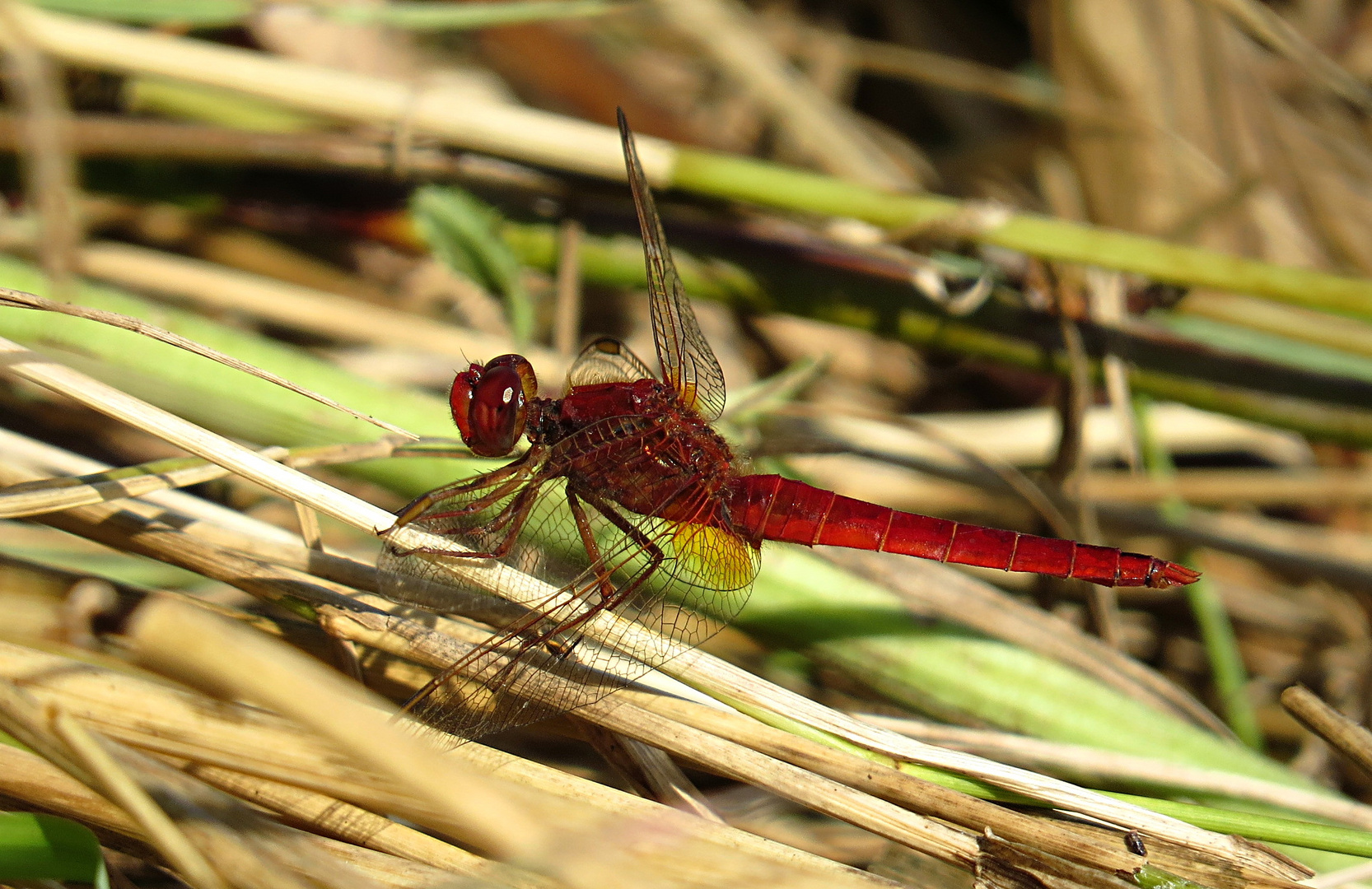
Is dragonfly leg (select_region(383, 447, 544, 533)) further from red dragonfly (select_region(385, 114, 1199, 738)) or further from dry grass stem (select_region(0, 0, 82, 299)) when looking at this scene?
dry grass stem (select_region(0, 0, 82, 299))

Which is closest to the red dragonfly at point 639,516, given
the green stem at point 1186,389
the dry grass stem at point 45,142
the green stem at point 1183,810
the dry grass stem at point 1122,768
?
the green stem at point 1183,810

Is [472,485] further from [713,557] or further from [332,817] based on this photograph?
[332,817]

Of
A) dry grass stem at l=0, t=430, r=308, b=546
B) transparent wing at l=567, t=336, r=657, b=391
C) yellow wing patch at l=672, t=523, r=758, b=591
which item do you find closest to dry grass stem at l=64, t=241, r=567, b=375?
transparent wing at l=567, t=336, r=657, b=391

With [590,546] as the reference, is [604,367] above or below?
above

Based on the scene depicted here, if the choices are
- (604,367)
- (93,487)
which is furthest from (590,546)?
(93,487)

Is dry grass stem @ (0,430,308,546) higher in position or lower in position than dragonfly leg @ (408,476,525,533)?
lower

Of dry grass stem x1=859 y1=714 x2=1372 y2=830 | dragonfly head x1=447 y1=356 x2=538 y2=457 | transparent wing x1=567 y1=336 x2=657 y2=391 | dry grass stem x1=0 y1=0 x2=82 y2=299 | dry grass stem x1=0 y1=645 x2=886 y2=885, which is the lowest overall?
dry grass stem x1=0 y1=645 x2=886 y2=885

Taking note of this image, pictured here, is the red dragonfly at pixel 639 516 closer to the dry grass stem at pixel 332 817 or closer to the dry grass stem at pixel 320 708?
the dry grass stem at pixel 332 817
